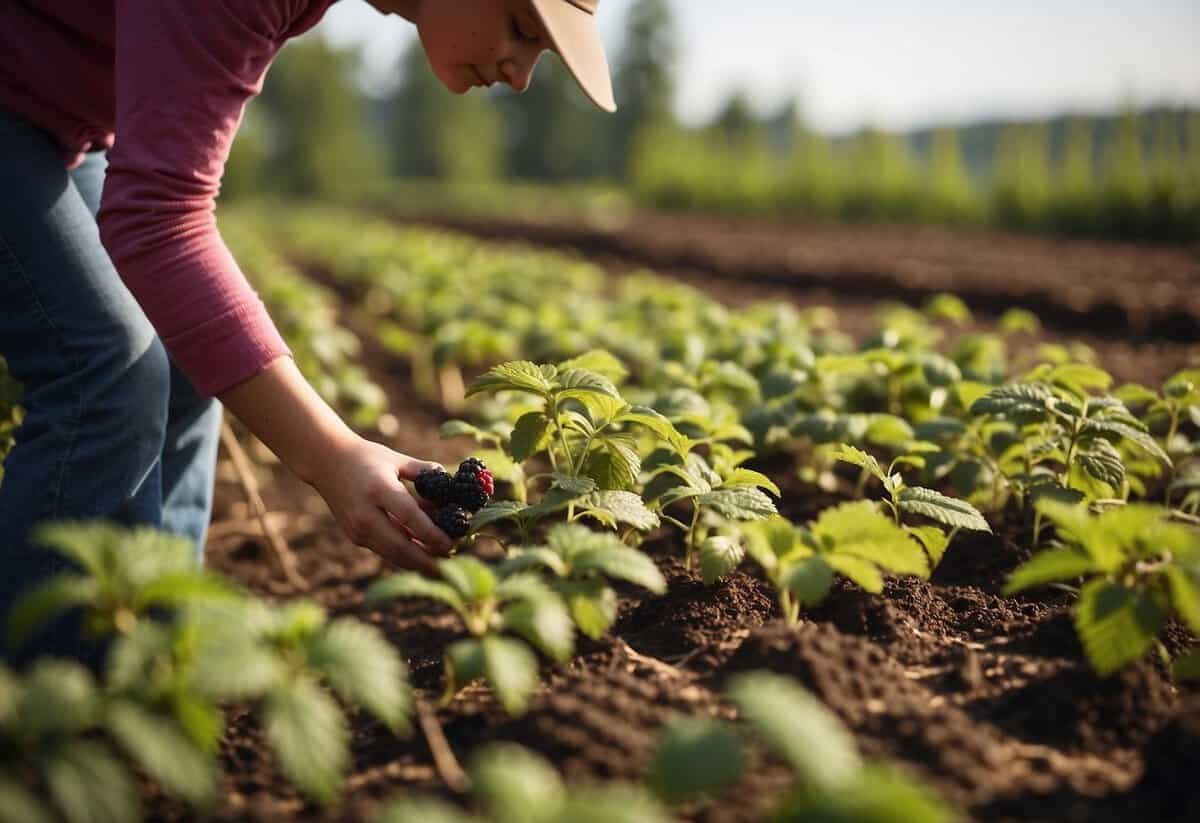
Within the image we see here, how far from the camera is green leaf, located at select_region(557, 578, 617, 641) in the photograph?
1546mm

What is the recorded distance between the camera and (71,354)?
1.96 meters

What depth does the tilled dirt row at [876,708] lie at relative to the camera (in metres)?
1.33

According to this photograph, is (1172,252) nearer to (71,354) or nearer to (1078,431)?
(1078,431)

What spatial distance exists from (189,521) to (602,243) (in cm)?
919

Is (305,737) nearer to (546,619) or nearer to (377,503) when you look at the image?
(546,619)

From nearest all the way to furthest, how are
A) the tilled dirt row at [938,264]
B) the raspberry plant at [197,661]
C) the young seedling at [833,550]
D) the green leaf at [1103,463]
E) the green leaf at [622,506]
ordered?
the raspberry plant at [197,661] < the young seedling at [833,550] < the green leaf at [622,506] < the green leaf at [1103,463] < the tilled dirt row at [938,264]

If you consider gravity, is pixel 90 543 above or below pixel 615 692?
above

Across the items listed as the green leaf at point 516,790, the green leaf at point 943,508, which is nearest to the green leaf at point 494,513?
the green leaf at point 516,790

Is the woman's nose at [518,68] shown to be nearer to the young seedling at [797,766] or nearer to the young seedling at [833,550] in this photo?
the young seedling at [833,550]

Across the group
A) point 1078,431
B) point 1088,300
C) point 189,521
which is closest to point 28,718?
point 189,521

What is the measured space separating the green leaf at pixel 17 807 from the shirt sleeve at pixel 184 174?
0.84 meters

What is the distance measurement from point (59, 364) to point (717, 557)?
1.45 metres

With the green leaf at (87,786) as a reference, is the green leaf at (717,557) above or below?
below

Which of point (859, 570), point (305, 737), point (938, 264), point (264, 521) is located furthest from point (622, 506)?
point (938, 264)
